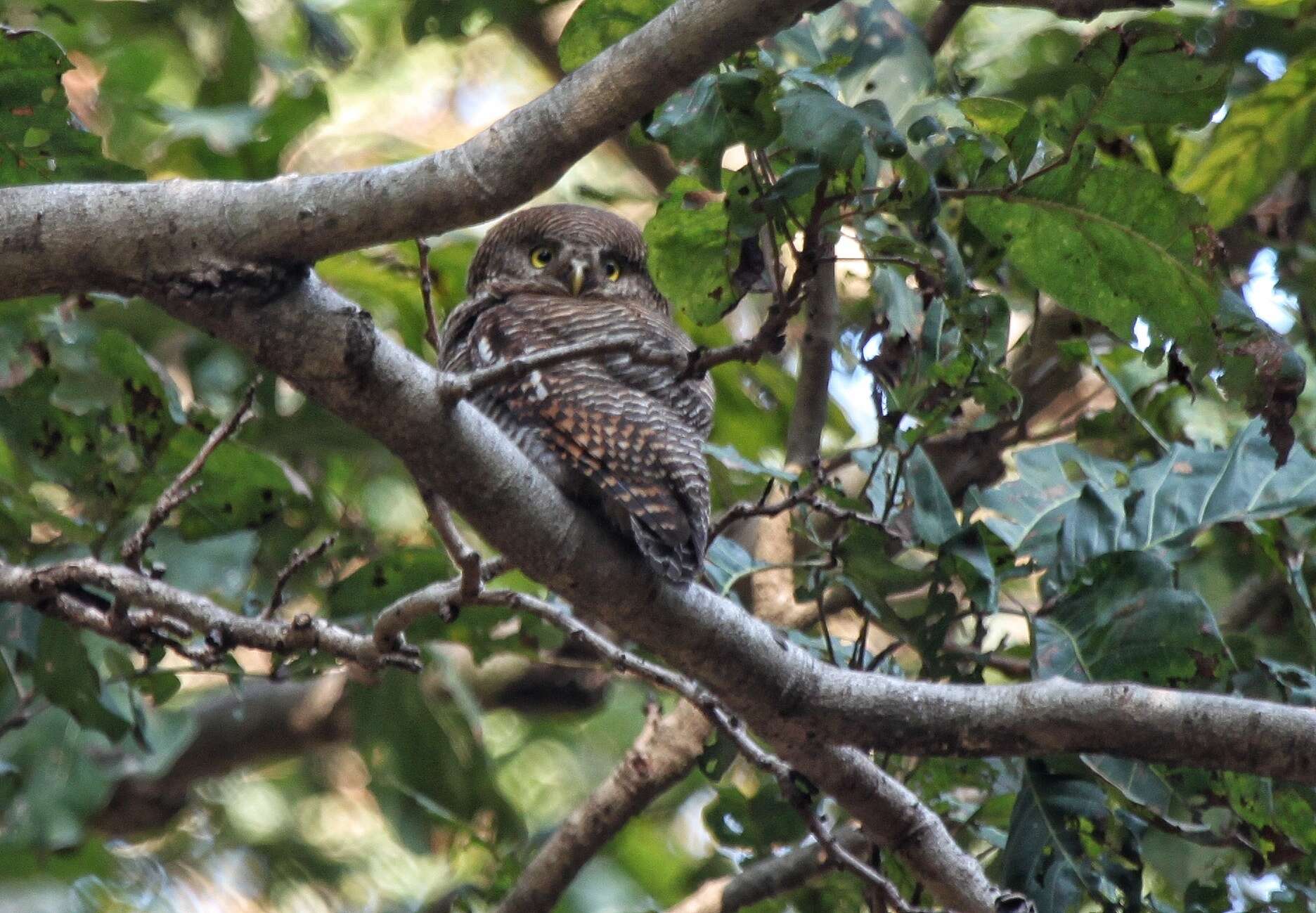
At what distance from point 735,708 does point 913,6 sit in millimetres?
3345

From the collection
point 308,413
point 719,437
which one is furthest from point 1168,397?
point 308,413

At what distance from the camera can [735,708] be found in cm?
249

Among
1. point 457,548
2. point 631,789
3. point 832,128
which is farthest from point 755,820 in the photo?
point 832,128

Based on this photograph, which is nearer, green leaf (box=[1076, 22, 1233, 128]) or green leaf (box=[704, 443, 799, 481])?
green leaf (box=[1076, 22, 1233, 128])

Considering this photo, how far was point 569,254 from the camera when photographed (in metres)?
3.93

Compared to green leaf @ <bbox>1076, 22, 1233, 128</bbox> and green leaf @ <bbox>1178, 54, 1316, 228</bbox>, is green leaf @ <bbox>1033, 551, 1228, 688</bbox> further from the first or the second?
green leaf @ <bbox>1178, 54, 1316, 228</bbox>

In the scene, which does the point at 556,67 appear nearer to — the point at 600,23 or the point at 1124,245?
the point at 600,23

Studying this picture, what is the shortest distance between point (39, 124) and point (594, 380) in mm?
1175

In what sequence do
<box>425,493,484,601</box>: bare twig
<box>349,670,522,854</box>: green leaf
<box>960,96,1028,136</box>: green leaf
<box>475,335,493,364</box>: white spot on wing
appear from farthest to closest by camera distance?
<box>349,670,522,854</box>: green leaf, <box>475,335,493,364</box>: white spot on wing, <box>960,96,1028,136</box>: green leaf, <box>425,493,484,601</box>: bare twig

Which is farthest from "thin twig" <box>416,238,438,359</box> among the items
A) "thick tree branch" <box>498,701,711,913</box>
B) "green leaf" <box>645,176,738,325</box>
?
"thick tree branch" <box>498,701,711,913</box>

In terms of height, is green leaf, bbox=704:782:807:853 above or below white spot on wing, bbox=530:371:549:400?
below

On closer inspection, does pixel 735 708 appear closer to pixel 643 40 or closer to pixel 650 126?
pixel 650 126

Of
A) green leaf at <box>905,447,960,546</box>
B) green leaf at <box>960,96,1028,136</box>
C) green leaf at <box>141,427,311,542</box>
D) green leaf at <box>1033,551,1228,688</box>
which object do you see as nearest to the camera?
green leaf at <box>960,96,1028,136</box>

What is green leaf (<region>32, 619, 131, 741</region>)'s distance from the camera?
3.04 meters
